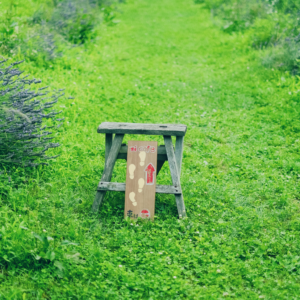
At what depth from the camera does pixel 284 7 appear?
10766mm

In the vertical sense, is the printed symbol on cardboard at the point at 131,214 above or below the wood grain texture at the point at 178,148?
below

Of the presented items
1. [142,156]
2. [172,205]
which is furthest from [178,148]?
[172,205]

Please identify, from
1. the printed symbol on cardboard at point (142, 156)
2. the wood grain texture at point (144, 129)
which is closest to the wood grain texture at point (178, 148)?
the wood grain texture at point (144, 129)

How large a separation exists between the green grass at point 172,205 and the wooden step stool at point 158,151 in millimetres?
260

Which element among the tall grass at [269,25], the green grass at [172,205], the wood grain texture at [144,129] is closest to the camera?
the green grass at [172,205]

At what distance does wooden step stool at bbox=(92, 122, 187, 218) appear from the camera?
4.03m

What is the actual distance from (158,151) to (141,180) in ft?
1.35

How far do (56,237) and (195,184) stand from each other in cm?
206

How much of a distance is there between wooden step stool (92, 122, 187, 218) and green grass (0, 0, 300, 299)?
0.26 meters

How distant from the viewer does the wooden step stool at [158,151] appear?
4031mm

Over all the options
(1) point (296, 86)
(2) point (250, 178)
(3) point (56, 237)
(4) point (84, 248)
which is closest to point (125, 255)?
(4) point (84, 248)

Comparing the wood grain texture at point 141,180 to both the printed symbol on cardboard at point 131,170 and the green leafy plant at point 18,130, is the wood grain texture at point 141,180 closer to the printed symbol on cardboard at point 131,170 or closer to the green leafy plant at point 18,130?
the printed symbol on cardboard at point 131,170

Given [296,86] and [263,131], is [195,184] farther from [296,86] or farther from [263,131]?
[296,86]

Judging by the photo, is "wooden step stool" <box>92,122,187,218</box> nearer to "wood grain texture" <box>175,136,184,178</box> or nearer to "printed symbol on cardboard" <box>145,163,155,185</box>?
"wood grain texture" <box>175,136,184,178</box>
